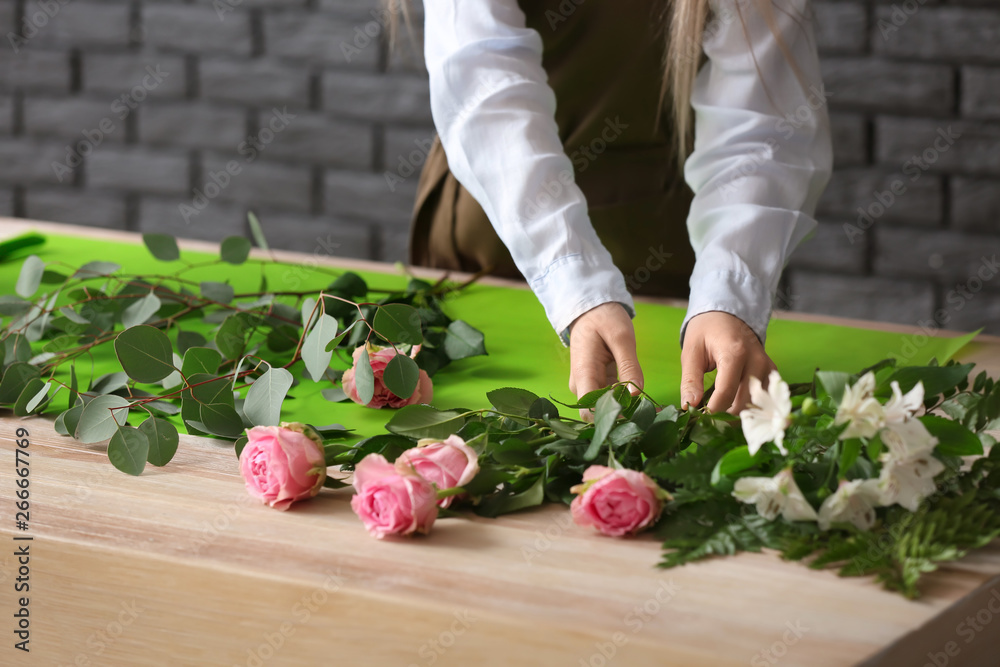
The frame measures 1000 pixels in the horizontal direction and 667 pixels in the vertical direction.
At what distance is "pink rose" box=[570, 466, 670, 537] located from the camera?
0.49 metres

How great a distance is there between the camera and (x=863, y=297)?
1.74 meters

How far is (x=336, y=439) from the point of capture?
2.08ft

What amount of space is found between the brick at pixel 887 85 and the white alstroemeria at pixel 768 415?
135 cm

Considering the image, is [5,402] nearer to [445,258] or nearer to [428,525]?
[428,525]

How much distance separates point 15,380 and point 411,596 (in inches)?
15.9

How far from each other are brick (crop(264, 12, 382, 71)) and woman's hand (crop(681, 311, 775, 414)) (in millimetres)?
1432

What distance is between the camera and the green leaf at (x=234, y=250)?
3.08ft

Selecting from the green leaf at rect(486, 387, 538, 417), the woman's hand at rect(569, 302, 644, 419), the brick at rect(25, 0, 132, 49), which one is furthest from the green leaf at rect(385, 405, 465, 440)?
the brick at rect(25, 0, 132, 49)

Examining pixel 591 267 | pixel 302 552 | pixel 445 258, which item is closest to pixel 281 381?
pixel 302 552

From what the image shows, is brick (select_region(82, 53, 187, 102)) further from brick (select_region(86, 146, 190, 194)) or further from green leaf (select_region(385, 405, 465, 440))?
green leaf (select_region(385, 405, 465, 440))

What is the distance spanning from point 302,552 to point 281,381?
16 cm

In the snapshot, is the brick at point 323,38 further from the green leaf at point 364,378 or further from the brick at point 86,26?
the green leaf at point 364,378

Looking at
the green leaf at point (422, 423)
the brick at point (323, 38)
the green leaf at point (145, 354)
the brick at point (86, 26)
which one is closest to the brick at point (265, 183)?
the brick at point (323, 38)

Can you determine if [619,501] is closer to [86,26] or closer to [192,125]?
[192,125]
